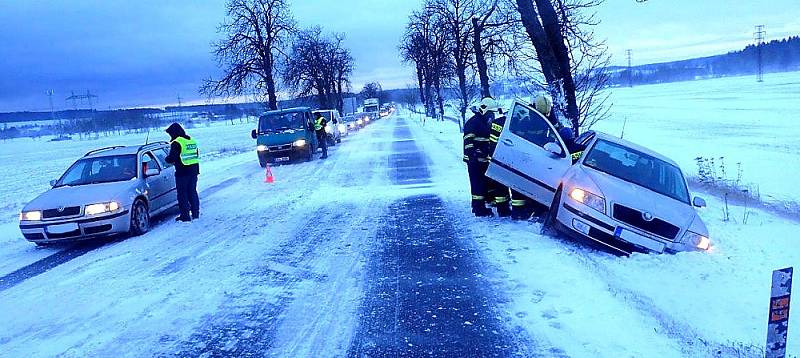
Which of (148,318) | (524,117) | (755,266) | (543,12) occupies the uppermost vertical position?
(543,12)

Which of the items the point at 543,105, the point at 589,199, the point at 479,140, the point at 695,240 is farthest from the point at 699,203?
the point at 479,140

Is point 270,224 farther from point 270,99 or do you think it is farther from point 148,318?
point 270,99

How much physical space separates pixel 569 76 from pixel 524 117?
14.2ft

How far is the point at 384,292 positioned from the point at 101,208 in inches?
201

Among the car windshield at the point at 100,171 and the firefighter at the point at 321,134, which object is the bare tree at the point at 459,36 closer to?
the firefighter at the point at 321,134

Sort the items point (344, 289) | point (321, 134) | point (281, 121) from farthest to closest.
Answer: point (321, 134)
point (281, 121)
point (344, 289)

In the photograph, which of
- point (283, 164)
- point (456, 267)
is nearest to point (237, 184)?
point (283, 164)

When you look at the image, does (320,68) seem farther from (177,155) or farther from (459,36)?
(177,155)

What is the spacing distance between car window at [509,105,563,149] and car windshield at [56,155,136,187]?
627cm

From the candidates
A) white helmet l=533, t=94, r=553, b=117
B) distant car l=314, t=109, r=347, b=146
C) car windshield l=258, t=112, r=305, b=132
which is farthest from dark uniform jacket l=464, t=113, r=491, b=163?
distant car l=314, t=109, r=347, b=146

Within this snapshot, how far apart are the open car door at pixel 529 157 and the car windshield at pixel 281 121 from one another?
46.4 feet

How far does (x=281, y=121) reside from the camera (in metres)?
21.5

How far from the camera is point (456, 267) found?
6.30 metres

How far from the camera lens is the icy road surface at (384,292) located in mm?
4363
